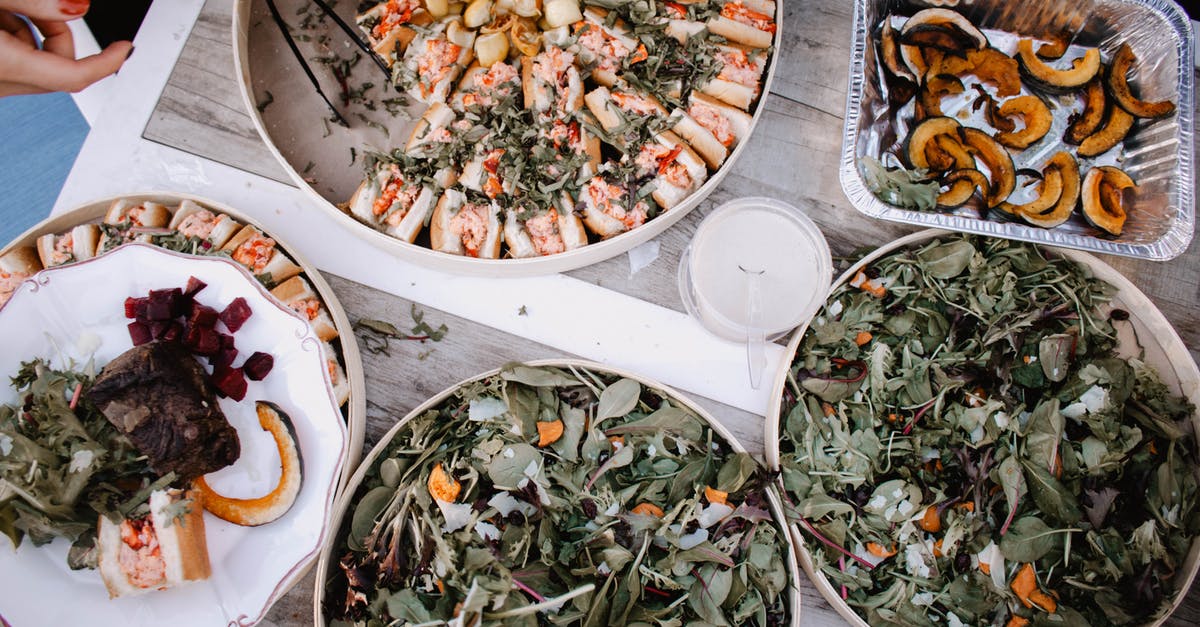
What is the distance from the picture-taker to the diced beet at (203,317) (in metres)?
1.21

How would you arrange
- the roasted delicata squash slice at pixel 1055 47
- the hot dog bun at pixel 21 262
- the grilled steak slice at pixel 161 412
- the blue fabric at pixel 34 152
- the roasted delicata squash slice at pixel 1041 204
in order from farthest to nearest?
the blue fabric at pixel 34 152
the roasted delicata squash slice at pixel 1055 47
the roasted delicata squash slice at pixel 1041 204
the hot dog bun at pixel 21 262
the grilled steak slice at pixel 161 412

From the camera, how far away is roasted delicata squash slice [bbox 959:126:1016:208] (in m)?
1.45

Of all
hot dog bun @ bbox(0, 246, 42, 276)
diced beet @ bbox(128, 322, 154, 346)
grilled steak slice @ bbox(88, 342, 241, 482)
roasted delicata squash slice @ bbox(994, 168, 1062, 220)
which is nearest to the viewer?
grilled steak slice @ bbox(88, 342, 241, 482)

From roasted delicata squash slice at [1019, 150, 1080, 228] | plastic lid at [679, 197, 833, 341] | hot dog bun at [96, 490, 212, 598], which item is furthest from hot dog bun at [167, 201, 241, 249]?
roasted delicata squash slice at [1019, 150, 1080, 228]

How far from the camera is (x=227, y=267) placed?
123 centimetres

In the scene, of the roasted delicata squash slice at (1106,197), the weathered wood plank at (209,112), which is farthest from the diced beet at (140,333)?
the roasted delicata squash slice at (1106,197)

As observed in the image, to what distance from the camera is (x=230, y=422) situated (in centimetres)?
124

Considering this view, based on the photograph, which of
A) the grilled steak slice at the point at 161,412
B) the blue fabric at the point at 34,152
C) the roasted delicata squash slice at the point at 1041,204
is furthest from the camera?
the blue fabric at the point at 34,152

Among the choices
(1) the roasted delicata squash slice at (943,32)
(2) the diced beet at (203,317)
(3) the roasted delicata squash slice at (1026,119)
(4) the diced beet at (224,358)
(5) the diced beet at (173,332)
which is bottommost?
(4) the diced beet at (224,358)

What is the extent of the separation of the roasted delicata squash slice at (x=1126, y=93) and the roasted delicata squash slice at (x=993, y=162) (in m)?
0.30

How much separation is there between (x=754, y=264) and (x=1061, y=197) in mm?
674

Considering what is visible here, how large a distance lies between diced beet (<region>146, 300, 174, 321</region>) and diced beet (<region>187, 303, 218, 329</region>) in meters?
0.04

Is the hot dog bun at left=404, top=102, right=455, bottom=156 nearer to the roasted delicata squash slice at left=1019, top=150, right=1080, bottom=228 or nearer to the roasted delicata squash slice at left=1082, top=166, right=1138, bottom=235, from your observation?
the roasted delicata squash slice at left=1019, top=150, right=1080, bottom=228

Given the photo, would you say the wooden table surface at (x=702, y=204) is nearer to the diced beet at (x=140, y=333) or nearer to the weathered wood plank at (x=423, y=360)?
the weathered wood plank at (x=423, y=360)
